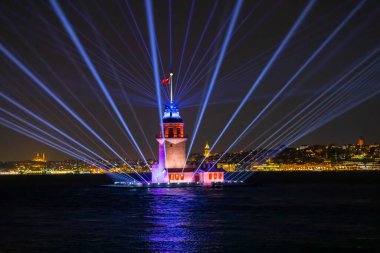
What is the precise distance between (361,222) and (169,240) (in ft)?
39.6

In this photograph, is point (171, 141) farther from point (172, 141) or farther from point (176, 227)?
point (176, 227)

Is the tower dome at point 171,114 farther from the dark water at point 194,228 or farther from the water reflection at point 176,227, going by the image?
the dark water at point 194,228

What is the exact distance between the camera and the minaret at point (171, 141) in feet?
199

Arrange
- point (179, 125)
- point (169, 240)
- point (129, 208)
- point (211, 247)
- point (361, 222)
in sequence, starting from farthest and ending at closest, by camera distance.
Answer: point (179, 125), point (129, 208), point (361, 222), point (169, 240), point (211, 247)

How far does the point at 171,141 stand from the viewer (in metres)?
60.6

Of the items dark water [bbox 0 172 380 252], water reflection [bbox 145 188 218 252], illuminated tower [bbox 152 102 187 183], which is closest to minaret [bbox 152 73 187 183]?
illuminated tower [bbox 152 102 187 183]

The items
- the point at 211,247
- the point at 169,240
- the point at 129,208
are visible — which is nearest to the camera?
the point at 211,247

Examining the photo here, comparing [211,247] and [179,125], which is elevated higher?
[179,125]

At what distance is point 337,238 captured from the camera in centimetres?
2544

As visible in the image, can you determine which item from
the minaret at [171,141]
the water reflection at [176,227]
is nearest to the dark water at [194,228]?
the water reflection at [176,227]

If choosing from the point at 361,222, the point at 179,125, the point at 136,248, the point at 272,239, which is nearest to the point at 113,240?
the point at 136,248

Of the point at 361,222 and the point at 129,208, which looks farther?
the point at 129,208

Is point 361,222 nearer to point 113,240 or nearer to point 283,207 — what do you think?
point 283,207

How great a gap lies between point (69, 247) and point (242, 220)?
Answer: 475 inches
